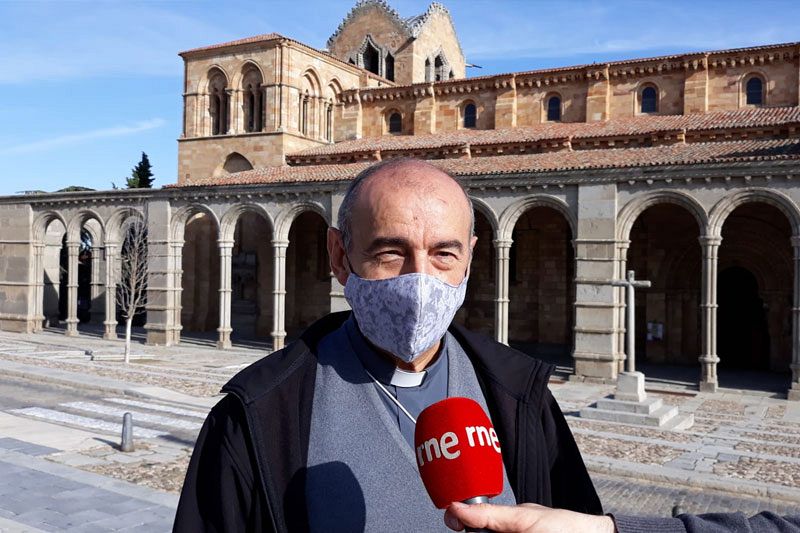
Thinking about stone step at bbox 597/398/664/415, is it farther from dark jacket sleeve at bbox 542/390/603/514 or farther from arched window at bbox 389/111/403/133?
arched window at bbox 389/111/403/133

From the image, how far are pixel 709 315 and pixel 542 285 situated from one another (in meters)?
8.46

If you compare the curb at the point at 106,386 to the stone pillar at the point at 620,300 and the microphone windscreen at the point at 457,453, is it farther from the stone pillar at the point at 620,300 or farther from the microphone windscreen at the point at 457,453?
the microphone windscreen at the point at 457,453

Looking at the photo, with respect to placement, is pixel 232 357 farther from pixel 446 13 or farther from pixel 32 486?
pixel 446 13

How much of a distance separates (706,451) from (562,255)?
596 inches

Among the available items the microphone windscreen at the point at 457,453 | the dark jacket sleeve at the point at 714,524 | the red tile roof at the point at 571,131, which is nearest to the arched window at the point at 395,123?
the red tile roof at the point at 571,131

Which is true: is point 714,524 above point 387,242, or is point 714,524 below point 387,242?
below

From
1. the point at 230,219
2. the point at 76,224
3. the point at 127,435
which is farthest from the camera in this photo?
the point at 76,224

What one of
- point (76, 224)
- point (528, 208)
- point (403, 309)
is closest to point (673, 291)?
point (528, 208)

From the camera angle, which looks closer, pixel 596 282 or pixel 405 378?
pixel 405 378

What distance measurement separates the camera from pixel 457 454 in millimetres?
1633

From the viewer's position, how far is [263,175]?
27688 millimetres

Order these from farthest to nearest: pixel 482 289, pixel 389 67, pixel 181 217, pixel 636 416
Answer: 1. pixel 389 67
2. pixel 482 289
3. pixel 181 217
4. pixel 636 416

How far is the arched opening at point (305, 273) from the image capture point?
31562 millimetres

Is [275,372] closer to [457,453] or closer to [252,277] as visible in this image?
[457,453]
